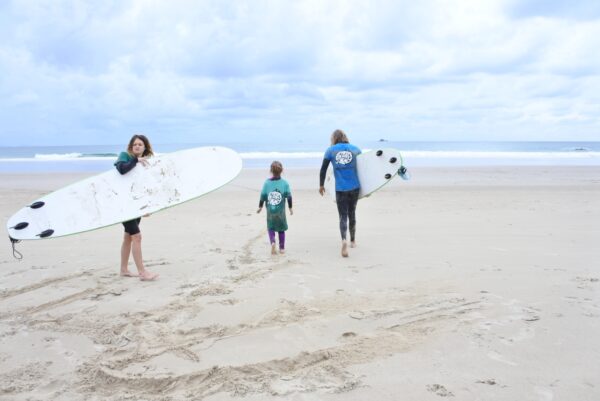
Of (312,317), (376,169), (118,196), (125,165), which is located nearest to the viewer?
(312,317)

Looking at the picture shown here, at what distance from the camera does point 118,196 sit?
16.4 ft

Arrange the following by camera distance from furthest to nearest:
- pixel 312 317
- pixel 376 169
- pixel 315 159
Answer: pixel 315 159, pixel 376 169, pixel 312 317

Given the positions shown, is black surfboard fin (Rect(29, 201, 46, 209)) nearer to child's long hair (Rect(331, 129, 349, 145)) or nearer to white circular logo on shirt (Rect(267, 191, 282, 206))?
white circular logo on shirt (Rect(267, 191, 282, 206))

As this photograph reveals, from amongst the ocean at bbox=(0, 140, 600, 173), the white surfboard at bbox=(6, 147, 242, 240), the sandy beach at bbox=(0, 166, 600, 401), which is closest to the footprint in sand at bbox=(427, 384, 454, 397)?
the sandy beach at bbox=(0, 166, 600, 401)

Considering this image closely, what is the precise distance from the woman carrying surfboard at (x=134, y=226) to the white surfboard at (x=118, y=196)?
0.15 meters

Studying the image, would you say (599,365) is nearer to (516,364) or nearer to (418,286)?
(516,364)

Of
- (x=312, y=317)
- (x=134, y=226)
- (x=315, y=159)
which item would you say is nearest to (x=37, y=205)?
(x=134, y=226)

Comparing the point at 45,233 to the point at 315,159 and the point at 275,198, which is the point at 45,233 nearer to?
the point at 275,198

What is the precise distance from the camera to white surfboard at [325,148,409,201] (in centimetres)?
607

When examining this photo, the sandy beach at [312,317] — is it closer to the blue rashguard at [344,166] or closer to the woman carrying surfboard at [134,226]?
the woman carrying surfboard at [134,226]

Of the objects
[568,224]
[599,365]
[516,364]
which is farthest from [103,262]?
[568,224]

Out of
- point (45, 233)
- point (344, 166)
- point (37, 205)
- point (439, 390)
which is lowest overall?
point (439, 390)

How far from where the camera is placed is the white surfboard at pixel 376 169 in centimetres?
607

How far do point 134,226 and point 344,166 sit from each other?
8.51 ft
